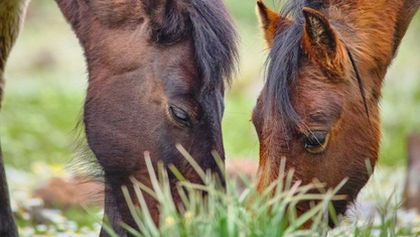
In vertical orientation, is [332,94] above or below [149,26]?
below

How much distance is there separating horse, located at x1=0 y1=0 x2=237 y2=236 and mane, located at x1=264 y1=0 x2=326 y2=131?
0.26 meters

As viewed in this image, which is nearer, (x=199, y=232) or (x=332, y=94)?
(x=199, y=232)

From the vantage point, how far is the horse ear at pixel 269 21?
5352 millimetres

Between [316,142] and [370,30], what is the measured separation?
0.70 meters

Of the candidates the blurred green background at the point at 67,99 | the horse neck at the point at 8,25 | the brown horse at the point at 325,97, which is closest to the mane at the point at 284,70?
the brown horse at the point at 325,97

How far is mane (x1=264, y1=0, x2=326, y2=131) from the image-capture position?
16.0 ft

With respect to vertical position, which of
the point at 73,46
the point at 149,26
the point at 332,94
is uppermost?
the point at 149,26

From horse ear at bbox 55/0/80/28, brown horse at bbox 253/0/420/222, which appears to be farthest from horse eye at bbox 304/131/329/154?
horse ear at bbox 55/0/80/28

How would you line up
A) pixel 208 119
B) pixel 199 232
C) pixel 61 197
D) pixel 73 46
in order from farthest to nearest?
pixel 73 46, pixel 61 197, pixel 208 119, pixel 199 232

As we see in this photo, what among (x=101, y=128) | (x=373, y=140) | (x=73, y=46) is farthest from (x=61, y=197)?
(x=73, y=46)

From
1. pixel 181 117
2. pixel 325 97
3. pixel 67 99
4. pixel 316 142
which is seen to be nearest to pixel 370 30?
pixel 325 97

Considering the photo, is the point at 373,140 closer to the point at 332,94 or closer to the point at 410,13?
the point at 332,94

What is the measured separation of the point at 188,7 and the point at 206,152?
76cm

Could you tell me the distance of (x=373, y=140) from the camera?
508 centimetres
